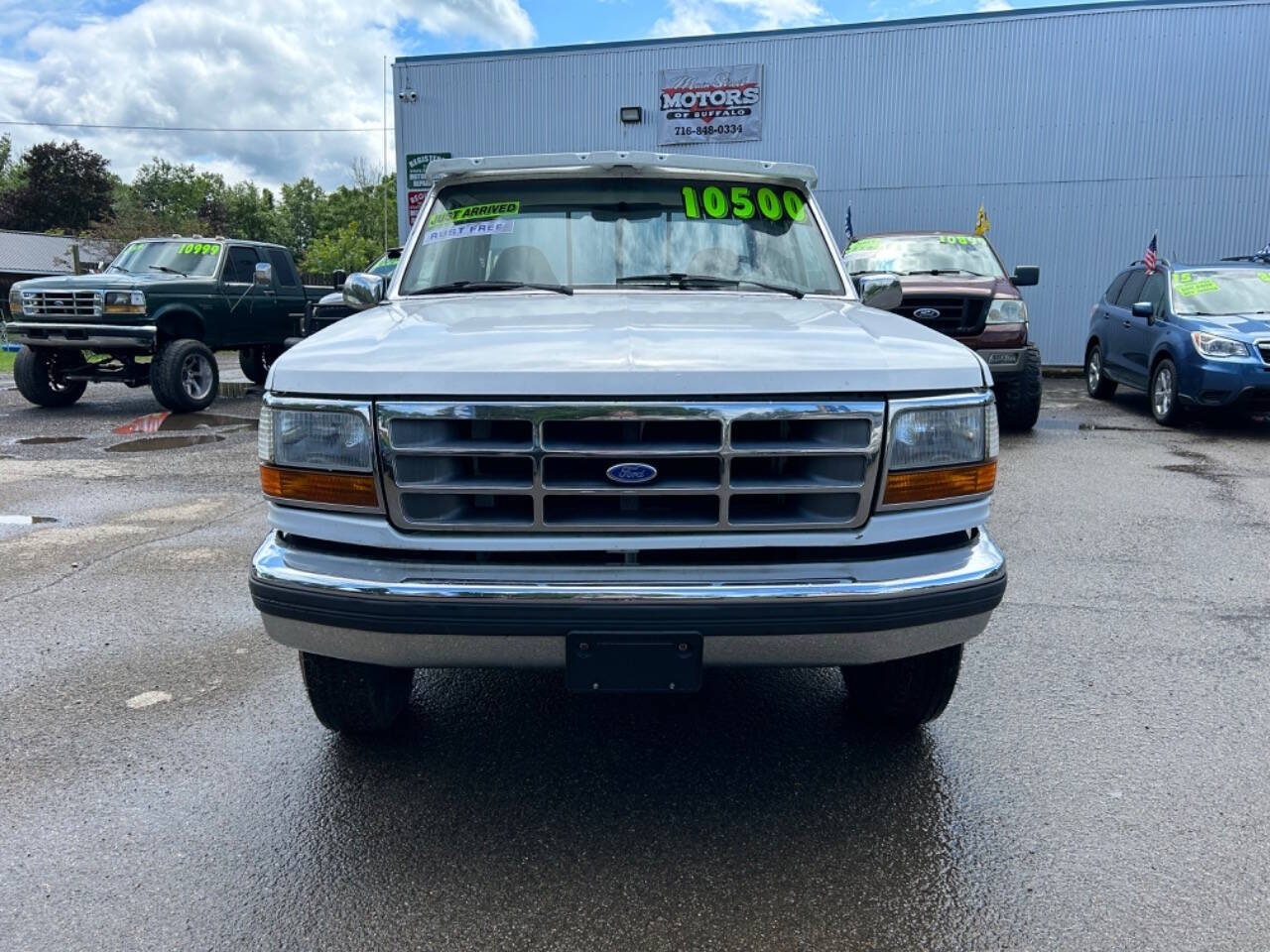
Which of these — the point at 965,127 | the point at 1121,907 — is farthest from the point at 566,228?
the point at 965,127

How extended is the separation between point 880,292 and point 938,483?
1586 millimetres

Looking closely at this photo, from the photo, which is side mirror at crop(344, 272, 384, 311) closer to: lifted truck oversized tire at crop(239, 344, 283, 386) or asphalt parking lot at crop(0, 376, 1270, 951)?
asphalt parking lot at crop(0, 376, 1270, 951)

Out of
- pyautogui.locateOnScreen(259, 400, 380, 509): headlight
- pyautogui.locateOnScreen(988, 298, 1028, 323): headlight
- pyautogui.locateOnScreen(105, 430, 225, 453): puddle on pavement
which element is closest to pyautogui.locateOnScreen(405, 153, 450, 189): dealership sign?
pyautogui.locateOnScreen(105, 430, 225, 453): puddle on pavement

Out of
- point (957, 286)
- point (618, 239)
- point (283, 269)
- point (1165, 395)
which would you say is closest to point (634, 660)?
point (618, 239)

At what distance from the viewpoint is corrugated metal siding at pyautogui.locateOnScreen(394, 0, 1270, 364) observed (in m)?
16.2

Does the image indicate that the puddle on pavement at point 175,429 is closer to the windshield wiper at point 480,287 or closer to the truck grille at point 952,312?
the windshield wiper at point 480,287

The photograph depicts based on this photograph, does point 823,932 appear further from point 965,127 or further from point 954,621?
point 965,127

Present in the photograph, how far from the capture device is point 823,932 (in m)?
2.20

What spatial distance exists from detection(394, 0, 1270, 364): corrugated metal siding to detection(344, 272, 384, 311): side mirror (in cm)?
1551

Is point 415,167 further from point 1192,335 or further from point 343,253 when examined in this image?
point 343,253

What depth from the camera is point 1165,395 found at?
9.81 meters

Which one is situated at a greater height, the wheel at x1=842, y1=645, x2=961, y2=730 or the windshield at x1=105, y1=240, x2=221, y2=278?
the windshield at x1=105, y1=240, x2=221, y2=278

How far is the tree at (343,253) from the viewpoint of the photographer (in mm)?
Answer: 56969

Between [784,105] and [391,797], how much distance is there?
57.5ft
